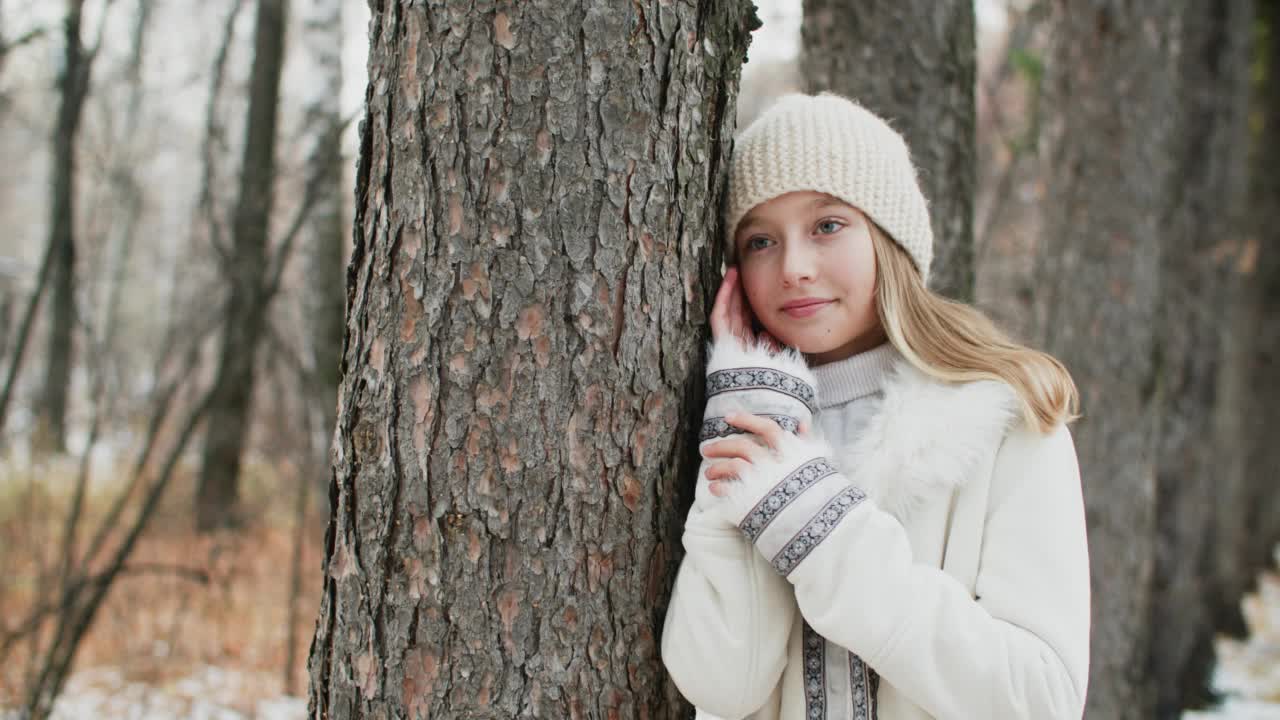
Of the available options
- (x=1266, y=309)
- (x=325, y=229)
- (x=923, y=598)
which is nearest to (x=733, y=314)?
(x=923, y=598)

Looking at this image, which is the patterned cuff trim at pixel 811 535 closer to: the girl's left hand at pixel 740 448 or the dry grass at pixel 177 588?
the girl's left hand at pixel 740 448

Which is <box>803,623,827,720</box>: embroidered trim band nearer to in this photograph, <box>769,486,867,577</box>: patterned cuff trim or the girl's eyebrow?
<box>769,486,867,577</box>: patterned cuff trim

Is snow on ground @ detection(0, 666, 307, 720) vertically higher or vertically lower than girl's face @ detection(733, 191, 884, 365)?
lower

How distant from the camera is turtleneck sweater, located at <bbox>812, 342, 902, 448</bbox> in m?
1.80

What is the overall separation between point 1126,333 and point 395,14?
374 cm

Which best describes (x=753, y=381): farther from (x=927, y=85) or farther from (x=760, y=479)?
(x=927, y=85)

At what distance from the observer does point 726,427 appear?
1.57 meters

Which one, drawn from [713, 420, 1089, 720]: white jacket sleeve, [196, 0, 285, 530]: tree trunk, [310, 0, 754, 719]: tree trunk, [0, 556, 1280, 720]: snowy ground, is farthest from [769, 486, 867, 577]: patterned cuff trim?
[0, 556, 1280, 720]: snowy ground

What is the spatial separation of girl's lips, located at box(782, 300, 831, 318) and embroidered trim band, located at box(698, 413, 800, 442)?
0.25 meters

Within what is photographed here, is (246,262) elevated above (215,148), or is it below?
below

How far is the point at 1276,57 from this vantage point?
921 cm

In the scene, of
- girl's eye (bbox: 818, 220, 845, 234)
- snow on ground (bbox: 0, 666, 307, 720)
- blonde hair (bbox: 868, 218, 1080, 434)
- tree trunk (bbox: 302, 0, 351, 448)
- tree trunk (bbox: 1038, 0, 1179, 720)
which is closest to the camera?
blonde hair (bbox: 868, 218, 1080, 434)

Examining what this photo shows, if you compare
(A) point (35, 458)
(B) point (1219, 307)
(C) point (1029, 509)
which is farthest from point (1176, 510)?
(A) point (35, 458)

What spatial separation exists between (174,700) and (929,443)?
5.10 metres
